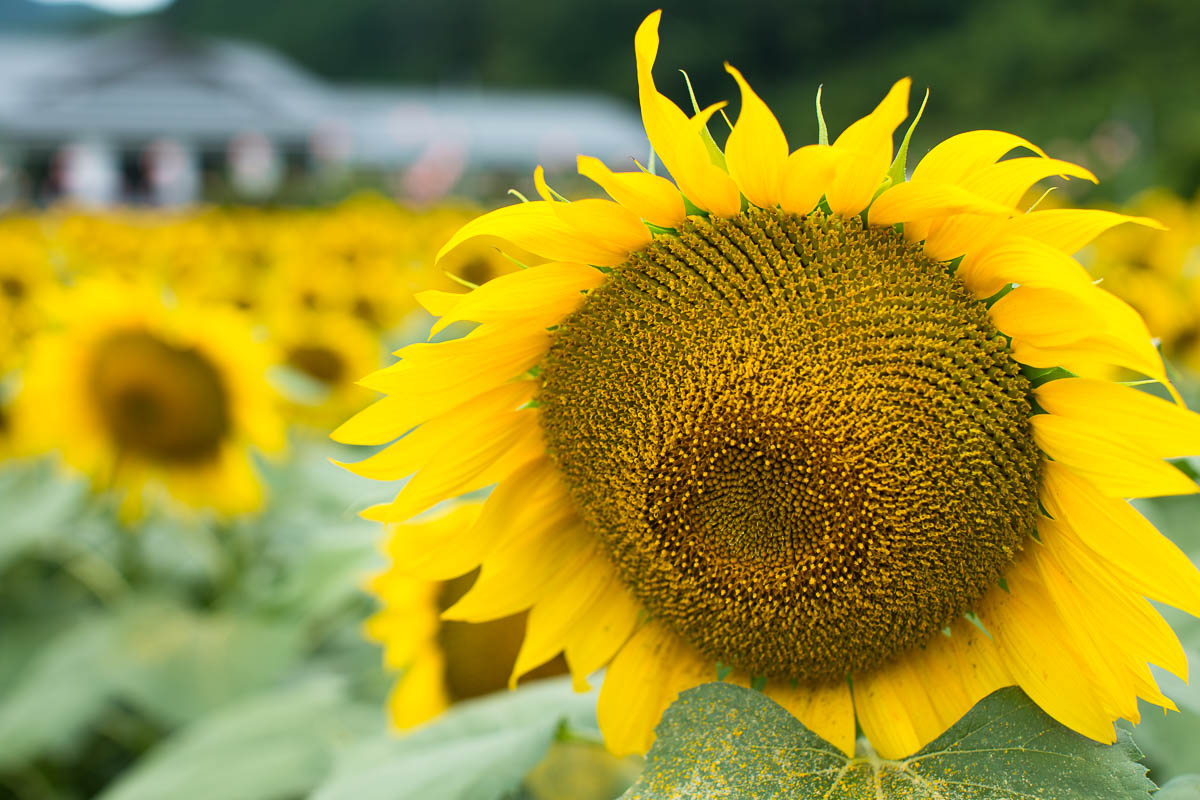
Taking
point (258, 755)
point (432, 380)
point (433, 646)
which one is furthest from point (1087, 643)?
point (258, 755)

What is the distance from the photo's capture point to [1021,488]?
0.85 m

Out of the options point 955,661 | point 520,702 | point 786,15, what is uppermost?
point 955,661

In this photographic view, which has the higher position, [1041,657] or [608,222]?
[608,222]

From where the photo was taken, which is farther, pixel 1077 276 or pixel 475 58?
pixel 475 58

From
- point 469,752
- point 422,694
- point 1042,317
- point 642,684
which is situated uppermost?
point 1042,317

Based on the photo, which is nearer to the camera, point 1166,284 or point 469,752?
point 469,752

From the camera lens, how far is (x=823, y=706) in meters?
0.95

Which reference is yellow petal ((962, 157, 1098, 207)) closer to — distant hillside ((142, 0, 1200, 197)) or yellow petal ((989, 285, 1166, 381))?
yellow petal ((989, 285, 1166, 381))

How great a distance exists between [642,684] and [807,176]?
0.50 metres

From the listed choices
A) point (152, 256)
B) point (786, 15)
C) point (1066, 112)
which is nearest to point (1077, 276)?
point (152, 256)

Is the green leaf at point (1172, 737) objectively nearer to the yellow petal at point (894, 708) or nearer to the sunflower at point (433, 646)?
the yellow petal at point (894, 708)

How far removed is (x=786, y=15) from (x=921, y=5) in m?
7.46

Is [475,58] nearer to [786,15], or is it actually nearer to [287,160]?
[287,160]

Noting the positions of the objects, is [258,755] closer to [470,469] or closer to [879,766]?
[470,469]
